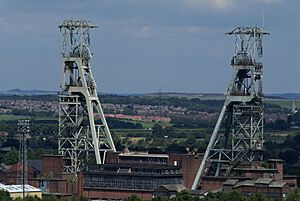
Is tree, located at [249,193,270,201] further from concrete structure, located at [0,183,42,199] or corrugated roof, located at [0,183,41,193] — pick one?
corrugated roof, located at [0,183,41,193]

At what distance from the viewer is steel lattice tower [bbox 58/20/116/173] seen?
13688cm

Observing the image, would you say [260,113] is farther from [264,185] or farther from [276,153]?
[276,153]

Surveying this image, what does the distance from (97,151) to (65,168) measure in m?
3.59

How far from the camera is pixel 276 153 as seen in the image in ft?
573

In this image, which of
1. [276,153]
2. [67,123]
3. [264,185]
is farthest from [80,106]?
[276,153]

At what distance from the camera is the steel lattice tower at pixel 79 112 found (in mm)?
136875

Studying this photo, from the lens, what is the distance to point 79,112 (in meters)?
138

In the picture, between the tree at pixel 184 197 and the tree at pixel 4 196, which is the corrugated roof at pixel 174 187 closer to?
the tree at pixel 184 197

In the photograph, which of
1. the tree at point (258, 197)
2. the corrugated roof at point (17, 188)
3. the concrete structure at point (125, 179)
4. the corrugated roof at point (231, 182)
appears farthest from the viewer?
the concrete structure at point (125, 179)

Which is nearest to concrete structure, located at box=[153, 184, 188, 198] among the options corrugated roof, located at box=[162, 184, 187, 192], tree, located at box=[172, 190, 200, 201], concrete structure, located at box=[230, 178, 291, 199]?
corrugated roof, located at box=[162, 184, 187, 192]

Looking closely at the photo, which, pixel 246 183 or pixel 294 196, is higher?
pixel 246 183

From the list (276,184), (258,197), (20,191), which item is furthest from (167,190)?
(258,197)

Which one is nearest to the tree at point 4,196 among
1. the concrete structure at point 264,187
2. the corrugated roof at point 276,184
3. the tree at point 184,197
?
the tree at point 184,197

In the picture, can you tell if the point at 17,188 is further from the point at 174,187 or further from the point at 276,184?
the point at 276,184
